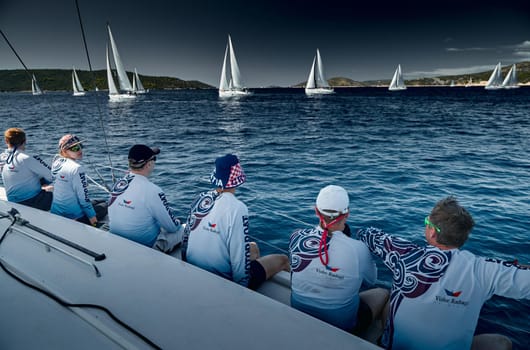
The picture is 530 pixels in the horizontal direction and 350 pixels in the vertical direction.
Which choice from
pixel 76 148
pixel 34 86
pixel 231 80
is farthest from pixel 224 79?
pixel 76 148

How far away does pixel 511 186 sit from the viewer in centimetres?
809

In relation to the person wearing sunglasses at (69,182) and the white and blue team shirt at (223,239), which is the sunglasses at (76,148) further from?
the white and blue team shirt at (223,239)

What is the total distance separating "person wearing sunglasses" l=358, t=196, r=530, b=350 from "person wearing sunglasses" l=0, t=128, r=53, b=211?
4.73 meters

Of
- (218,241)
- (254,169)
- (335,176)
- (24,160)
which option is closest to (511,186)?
(335,176)

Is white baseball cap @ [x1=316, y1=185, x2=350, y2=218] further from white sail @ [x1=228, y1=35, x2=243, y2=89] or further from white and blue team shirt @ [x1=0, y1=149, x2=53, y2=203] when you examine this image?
white sail @ [x1=228, y1=35, x2=243, y2=89]

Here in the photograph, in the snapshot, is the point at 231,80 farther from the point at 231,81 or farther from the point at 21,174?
the point at 21,174

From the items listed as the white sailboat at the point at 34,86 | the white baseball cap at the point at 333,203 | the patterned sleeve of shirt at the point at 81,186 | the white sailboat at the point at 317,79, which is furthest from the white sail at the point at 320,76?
the white baseball cap at the point at 333,203

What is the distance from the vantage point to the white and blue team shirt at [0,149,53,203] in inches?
159

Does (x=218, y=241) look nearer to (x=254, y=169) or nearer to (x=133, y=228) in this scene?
(x=133, y=228)

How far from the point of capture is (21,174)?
410 centimetres

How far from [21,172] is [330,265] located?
4389mm

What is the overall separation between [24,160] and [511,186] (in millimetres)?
10807

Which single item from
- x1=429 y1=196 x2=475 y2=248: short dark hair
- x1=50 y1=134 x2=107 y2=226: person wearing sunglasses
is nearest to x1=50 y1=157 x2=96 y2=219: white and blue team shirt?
x1=50 y1=134 x2=107 y2=226: person wearing sunglasses

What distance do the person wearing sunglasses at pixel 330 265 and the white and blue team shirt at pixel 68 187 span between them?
9.80ft
